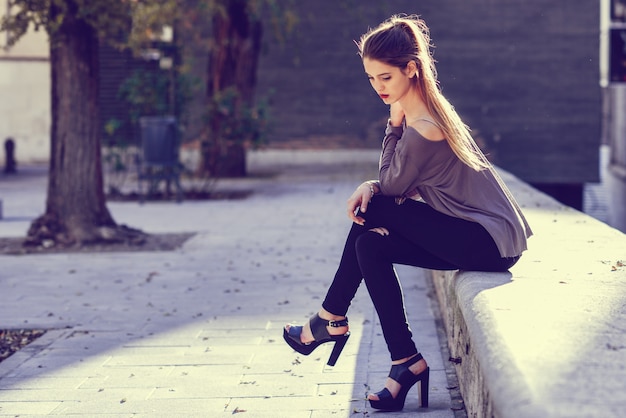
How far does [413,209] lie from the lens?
13.5 ft

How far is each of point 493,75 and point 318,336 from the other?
60.0 ft

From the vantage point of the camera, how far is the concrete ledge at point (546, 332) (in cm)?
256

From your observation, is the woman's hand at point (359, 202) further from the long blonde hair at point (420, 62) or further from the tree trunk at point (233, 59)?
the tree trunk at point (233, 59)

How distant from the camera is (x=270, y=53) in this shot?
2228cm

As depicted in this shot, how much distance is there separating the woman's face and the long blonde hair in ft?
0.07

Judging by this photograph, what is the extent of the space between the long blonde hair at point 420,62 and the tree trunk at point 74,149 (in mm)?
5870

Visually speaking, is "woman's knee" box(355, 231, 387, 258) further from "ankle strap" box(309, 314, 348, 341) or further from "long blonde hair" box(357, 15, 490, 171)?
"long blonde hair" box(357, 15, 490, 171)

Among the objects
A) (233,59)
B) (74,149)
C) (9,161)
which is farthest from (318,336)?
(9,161)

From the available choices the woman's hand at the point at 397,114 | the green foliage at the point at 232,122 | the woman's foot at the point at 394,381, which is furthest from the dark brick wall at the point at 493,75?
the woman's foot at the point at 394,381

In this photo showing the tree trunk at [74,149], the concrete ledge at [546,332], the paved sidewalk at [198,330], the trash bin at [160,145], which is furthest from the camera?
the trash bin at [160,145]

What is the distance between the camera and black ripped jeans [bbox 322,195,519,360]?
13.4 ft

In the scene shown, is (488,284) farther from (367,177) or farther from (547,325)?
(367,177)

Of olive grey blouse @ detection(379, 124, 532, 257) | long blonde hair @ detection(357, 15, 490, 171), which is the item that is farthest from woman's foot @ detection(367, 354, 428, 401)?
long blonde hair @ detection(357, 15, 490, 171)

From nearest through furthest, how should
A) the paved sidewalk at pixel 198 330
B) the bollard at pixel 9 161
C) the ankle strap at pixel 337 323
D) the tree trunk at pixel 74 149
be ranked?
the ankle strap at pixel 337 323 → the paved sidewalk at pixel 198 330 → the tree trunk at pixel 74 149 → the bollard at pixel 9 161
